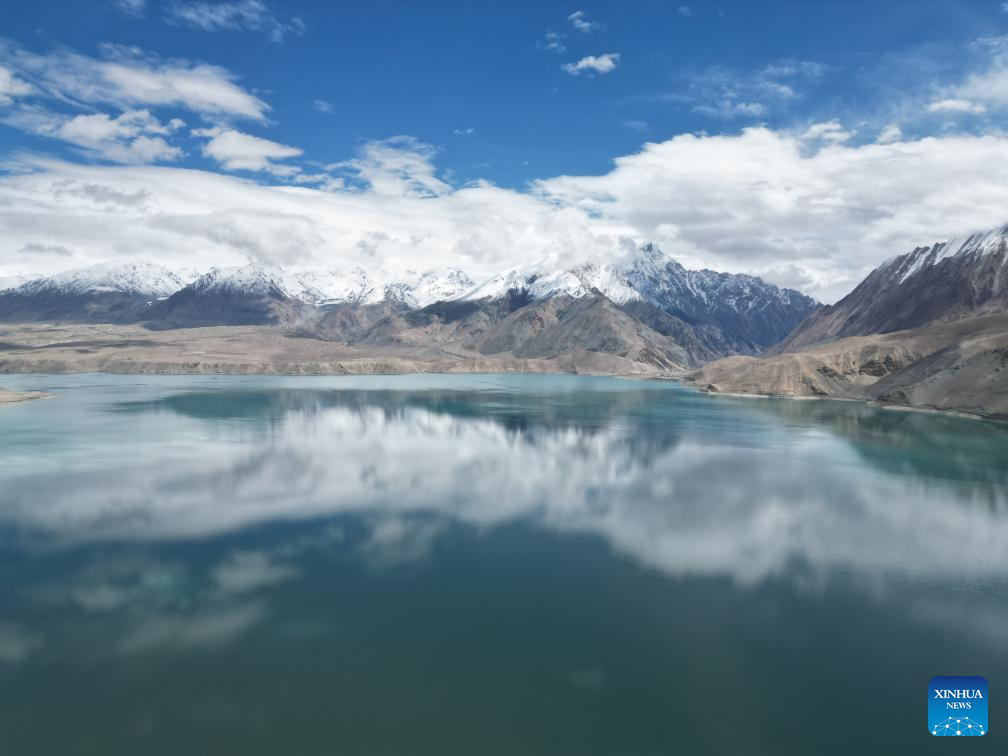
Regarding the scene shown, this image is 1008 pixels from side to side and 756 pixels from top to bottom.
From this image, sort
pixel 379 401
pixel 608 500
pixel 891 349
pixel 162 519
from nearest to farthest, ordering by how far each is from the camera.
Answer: pixel 162 519, pixel 608 500, pixel 379 401, pixel 891 349

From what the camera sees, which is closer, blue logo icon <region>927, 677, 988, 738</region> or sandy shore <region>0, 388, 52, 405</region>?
blue logo icon <region>927, 677, 988, 738</region>

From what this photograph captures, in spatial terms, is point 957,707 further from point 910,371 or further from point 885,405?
point 910,371

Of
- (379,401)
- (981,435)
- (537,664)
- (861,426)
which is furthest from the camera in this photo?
(379,401)

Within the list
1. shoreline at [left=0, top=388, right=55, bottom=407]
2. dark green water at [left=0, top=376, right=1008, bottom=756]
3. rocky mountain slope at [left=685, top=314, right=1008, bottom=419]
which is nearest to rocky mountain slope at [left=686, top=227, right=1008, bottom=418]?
rocky mountain slope at [left=685, top=314, right=1008, bottom=419]

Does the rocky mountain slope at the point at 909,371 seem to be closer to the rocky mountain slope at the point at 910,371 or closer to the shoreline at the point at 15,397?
the rocky mountain slope at the point at 910,371

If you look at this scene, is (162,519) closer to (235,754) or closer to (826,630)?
(235,754)

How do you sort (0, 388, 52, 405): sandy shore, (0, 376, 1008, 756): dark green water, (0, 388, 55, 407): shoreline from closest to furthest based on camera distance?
(0, 376, 1008, 756): dark green water < (0, 388, 55, 407): shoreline < (0, 388, 52, 405): sandy shore

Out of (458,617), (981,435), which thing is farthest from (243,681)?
(981,435)

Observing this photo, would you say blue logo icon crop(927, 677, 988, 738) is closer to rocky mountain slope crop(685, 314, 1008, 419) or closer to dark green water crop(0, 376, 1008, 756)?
dark green water crop(0, 376, 1008, 756)
